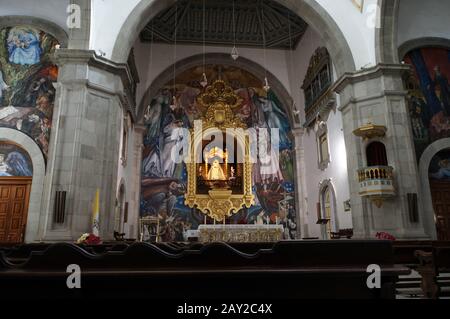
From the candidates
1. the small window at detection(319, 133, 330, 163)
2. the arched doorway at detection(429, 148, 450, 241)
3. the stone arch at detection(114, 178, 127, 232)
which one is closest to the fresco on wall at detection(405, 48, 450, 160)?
the arched doorway at detection(429, 148, 450, 241)

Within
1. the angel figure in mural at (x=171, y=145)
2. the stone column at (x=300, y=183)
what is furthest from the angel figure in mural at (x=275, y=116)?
the angel figure in mural at (x=171, y=145)

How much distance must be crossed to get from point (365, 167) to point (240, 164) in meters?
7.70

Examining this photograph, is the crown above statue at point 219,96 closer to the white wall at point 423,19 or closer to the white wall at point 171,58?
the white wall at point 171,58

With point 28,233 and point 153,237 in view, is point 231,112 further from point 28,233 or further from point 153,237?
point 28,233

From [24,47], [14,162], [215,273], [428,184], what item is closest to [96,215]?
[14,162]

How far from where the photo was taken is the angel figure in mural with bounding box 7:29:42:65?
9898 millimetres

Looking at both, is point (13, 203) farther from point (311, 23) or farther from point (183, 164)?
point (311, 23)

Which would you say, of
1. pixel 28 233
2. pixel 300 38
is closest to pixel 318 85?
Answer: pixel 300 38

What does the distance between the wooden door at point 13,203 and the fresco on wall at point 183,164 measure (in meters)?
5.37

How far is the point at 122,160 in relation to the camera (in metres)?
12.2

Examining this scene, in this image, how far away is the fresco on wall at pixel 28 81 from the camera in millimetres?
9469

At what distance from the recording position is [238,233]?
11984 millimetres

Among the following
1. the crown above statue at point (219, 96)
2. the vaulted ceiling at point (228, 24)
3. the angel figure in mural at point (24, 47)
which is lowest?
the angel figure in mural at point (24, 47)

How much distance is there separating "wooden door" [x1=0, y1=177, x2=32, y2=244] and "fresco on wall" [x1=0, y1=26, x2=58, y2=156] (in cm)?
141
